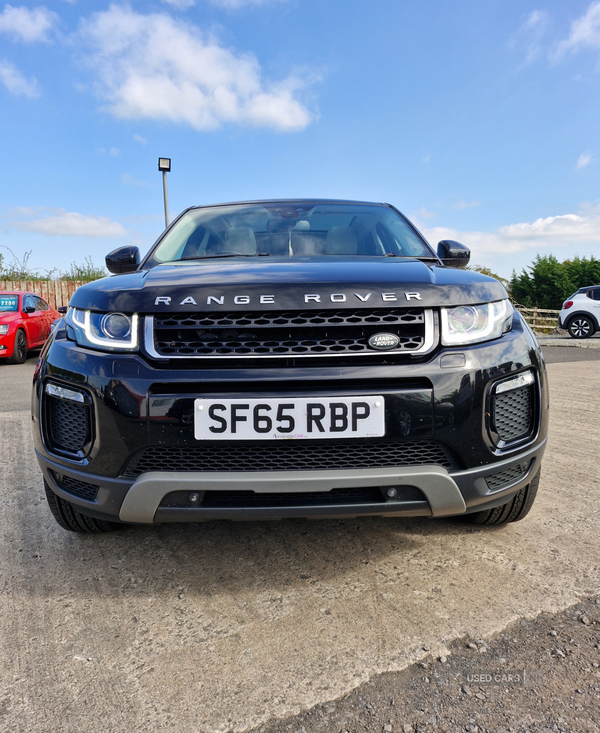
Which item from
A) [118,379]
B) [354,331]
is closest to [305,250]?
[354,331]

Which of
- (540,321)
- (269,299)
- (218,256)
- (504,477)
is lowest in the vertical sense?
(504,477)

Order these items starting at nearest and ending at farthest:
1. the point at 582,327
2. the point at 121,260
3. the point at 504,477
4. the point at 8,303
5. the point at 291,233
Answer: the point at 504,477, the point at 121,260, the point at 291,233, the point at 8,303, the point at 582,327

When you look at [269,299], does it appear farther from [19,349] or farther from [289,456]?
[19,349]

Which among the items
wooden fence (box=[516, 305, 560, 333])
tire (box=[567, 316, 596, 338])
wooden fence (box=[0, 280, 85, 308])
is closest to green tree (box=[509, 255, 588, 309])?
wooden fence (box=[516, 305, 560, 333])

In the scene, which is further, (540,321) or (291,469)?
(540,321)

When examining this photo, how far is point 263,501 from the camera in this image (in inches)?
70.9

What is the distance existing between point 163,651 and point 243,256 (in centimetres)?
176

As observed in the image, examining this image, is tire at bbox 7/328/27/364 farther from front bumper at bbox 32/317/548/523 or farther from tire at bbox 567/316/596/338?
tire at bbox 567/316/596/338

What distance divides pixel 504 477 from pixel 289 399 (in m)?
0.83

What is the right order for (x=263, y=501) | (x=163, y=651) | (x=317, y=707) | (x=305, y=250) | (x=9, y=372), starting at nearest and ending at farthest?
(x=317, y=707)
(x=163, y=651)
(x=263, y=501)
(x=305, y=250)
(x=9, y=372)

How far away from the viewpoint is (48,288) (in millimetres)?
19203

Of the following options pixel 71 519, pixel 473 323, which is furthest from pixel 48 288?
pixel 473 323

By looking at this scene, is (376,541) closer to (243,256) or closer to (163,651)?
(163,651)

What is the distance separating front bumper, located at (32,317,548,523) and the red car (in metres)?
9.22
